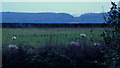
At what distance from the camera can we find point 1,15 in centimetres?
649

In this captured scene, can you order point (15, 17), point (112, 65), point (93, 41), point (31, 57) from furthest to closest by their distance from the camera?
1. point (15, 17)
2. point (93, 41)
3. point (31, 57)
4. point (112, 65)

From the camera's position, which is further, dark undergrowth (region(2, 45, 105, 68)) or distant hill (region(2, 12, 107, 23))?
distant hill (region(2, 12, 107, 23))

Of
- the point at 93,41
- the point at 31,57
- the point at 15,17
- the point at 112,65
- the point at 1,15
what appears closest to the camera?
the point at 112,65

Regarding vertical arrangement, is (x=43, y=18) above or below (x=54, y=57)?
above

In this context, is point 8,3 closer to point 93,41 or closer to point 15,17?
point 15,17

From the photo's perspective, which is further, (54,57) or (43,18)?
(43,18)

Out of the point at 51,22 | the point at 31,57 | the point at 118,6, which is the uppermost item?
the point at 118,6

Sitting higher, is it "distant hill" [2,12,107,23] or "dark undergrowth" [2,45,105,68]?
"distant hill" [2,12,107,23]

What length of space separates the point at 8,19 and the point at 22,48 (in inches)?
79.6

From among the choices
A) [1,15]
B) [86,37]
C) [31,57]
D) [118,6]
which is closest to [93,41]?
[86,37]

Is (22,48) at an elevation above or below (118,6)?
below

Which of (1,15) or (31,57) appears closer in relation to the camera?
(31,57)

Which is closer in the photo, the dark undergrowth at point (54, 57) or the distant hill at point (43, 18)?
the dark undergrowth at point (54, 57)

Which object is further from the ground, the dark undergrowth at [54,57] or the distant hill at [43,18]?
the distant hill at [43,18]
